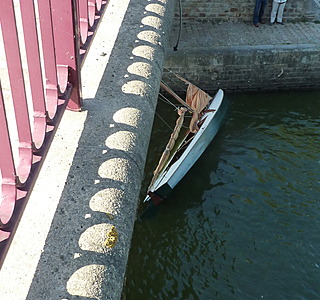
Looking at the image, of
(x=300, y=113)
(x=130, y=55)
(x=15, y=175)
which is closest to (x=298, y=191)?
(x=300, y=113)

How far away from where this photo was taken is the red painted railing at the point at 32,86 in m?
2.13

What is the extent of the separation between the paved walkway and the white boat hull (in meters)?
1.33

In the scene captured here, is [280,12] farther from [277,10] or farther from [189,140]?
[189,140]

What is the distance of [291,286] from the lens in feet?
25.3

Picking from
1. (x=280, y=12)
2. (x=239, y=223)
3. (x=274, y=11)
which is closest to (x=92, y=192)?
(x=239, y=223)

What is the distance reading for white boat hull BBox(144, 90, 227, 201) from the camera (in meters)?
8.86

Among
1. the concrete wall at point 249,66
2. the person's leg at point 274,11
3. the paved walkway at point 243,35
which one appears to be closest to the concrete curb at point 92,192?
the concrete wall at point 249,66

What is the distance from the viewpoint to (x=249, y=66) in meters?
11.6

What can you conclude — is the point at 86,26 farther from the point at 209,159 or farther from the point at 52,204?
the point at 209,159

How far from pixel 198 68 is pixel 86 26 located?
8.05 meters

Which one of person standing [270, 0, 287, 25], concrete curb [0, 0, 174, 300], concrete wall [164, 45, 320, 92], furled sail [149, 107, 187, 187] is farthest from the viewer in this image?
person standing [270, 0, 287, 25]

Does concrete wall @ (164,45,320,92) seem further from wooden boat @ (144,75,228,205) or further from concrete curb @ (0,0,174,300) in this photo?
concrete curb @ (0,0,174,300)

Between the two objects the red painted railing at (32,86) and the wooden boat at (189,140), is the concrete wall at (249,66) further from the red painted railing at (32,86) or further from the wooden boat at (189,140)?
the red painted railing at (32,86)

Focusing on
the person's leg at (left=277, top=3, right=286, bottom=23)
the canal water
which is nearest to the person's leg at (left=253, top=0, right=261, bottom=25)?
the person's leg at (left=277, top=3, right=286, bottom=23)
